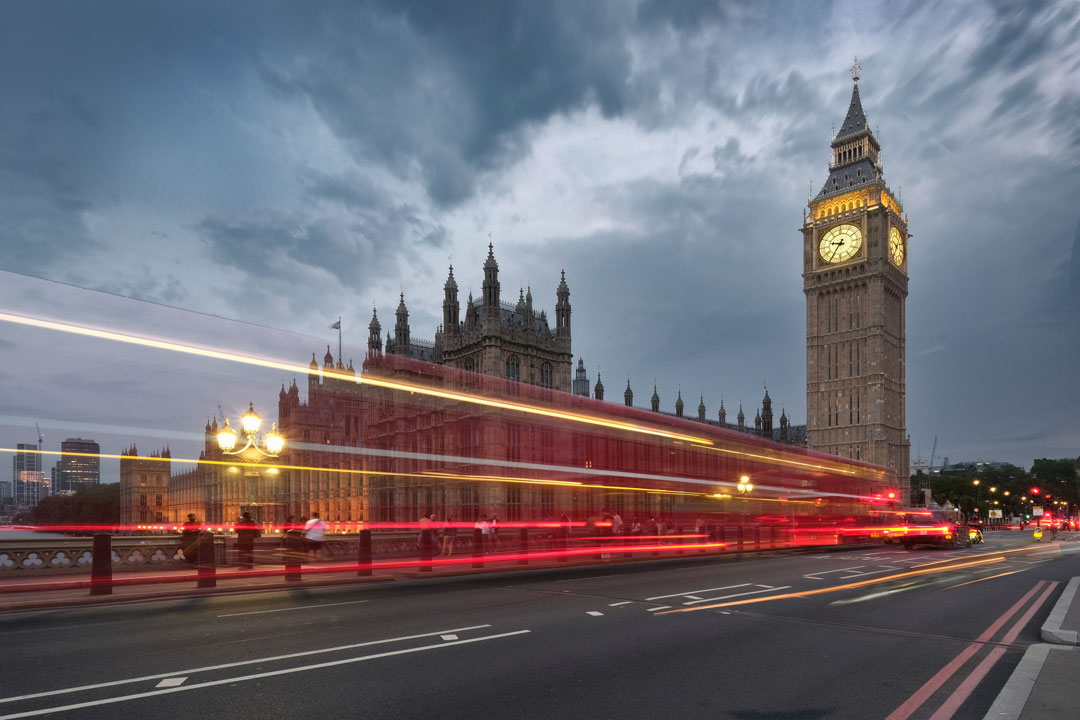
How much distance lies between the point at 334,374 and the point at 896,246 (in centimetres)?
9667

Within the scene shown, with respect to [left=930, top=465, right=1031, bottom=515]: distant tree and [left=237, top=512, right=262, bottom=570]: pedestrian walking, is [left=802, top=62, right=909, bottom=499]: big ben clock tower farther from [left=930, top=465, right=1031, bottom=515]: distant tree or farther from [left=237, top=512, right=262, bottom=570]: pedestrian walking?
[left=237, top=512, right=262, bottom=570]: pedestrian walking

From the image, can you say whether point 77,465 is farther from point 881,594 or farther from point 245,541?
point 881,594

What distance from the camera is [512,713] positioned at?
6215 mm

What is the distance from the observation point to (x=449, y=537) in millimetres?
26453

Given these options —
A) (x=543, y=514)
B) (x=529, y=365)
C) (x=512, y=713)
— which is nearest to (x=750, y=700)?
(x=512, y=713)

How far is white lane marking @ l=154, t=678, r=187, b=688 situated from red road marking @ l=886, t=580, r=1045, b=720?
7.18 m

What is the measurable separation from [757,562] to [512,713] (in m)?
19.7

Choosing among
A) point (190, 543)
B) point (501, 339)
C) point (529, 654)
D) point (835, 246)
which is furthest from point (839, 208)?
point (529, 654)

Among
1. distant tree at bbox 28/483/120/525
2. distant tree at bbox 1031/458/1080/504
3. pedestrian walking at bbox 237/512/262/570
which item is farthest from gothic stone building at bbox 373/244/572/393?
distant tree at bbox 1031/458/1080/504

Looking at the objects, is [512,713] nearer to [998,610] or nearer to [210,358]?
[998,610]

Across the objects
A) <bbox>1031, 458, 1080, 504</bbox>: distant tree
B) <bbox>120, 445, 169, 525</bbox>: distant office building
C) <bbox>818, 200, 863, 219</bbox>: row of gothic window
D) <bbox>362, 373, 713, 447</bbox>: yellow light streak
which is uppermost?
<bbox>818, 200, 863, 219</bbox>: row of gothic window

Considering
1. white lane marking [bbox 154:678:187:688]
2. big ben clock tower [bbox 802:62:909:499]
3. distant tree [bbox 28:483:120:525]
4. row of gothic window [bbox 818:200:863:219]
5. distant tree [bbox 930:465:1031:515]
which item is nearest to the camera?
white lane marking [bbox 154:678:187:688]

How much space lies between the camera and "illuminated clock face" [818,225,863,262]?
3663 inches

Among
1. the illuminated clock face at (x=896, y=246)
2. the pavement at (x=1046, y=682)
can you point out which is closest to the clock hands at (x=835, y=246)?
the illuminated clock face at (x=896, y=246)
